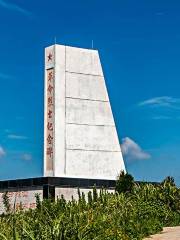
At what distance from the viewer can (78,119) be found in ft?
130

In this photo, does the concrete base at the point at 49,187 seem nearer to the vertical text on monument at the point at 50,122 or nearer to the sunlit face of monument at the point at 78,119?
the sunlit face of monument at the point at 78,119

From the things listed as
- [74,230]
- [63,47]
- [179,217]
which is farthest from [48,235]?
[63,47]

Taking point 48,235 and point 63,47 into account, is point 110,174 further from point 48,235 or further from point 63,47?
point 48,235

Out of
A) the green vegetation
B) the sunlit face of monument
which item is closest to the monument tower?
the sunlit face of monument

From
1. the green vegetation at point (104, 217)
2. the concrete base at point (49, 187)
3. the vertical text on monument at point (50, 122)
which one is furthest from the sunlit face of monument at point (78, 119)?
the green vegetation at point (104, 217)

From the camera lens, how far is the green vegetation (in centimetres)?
1176

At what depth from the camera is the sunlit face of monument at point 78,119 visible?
3862 centimetres

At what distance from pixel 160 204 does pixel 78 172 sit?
8471mm

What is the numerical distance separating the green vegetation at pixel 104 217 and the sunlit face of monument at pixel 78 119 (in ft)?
7.16

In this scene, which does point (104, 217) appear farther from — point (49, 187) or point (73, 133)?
point (73, 133)

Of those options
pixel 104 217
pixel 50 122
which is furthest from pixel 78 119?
pixel 104 217

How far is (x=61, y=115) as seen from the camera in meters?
38.9

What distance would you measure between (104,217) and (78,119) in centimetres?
2051

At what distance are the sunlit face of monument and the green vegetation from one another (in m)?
2.18
